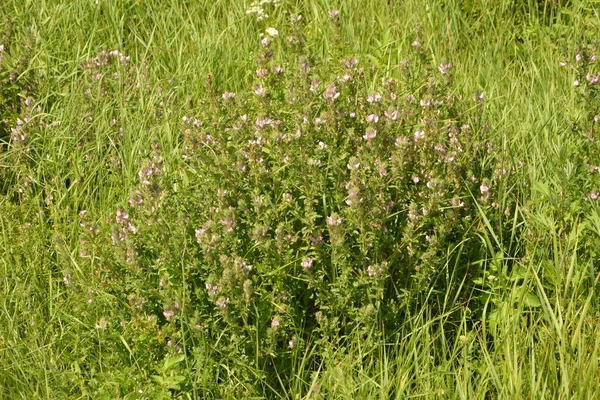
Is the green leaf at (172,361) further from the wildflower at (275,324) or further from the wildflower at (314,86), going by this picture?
the wildflower at (314,86)

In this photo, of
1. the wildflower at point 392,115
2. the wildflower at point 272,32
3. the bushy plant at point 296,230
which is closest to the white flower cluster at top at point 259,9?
the wildflower at point 272,32

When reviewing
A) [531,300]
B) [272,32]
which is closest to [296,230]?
[531,300]

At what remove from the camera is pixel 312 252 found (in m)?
3.10

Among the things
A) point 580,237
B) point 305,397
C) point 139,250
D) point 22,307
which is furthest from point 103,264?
point 580,237

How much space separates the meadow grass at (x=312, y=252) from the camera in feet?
9.68

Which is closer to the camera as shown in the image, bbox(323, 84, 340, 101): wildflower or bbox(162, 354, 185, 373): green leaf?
bbox(162, 354, 185, 373): green leaf

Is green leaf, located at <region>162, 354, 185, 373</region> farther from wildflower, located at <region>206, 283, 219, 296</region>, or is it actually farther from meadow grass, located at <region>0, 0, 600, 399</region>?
wildflower, located at <region>206, 283, 219, 296</region>

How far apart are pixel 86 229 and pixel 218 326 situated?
62 centimetres

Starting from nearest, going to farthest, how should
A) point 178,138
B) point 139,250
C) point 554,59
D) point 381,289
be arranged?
point 381,289 → point 139,250 → point 178,138 → point 554,59

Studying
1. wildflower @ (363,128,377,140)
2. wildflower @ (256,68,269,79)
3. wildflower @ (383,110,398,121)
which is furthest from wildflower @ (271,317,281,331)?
wildflower @ (256,68,269,79)

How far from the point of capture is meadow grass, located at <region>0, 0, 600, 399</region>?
2951mm

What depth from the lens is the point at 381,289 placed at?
2965 mm

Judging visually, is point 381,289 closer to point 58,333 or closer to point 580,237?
point 580,237

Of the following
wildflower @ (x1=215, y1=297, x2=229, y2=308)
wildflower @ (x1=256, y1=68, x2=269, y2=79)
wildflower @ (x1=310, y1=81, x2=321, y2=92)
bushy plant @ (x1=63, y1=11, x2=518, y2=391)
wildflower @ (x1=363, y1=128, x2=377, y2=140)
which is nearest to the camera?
wildflower @ (x1=215, y1=297, x2=229, y2=308)
